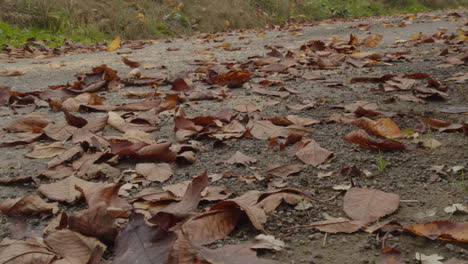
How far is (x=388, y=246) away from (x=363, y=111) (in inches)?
37.7

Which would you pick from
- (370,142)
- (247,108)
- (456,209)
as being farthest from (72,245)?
(247,108)

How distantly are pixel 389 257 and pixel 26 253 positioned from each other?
696mm

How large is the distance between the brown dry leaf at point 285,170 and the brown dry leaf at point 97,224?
520 mm

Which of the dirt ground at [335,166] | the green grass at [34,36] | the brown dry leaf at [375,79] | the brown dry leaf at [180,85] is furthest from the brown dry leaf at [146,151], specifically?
the green grass at [34,36]

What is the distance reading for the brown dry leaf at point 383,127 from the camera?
4.88 ft

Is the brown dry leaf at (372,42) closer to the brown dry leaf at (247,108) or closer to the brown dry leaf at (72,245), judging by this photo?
the brown dry leaf at (247,108)

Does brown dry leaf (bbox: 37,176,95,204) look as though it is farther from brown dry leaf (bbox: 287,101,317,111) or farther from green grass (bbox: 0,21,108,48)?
green grass (bbox: 0,21,108,48)

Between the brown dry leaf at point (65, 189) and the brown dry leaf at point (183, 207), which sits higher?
the brown dry leaf at point (183, 207)

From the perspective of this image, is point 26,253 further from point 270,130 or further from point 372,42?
point 372,42

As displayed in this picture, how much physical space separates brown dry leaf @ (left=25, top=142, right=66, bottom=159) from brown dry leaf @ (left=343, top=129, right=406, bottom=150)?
1003 millimetres

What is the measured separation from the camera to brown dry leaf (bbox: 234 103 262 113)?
1.99 meters

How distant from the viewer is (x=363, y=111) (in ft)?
5.71

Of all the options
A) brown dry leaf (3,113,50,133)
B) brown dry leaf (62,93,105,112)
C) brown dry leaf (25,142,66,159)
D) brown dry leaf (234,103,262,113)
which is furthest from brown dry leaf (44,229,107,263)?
brown dry leaf (62,93,105,112)

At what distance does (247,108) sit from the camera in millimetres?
2008
